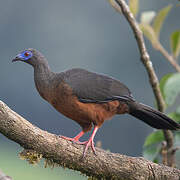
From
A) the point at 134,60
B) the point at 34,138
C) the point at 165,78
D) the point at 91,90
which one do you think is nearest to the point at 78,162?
the point at 34,138

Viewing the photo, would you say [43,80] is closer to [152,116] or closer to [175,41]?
[152,116]

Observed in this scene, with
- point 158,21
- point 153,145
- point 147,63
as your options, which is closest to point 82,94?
point 147,63

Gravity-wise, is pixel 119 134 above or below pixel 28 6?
below

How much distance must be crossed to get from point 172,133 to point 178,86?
2.70ft

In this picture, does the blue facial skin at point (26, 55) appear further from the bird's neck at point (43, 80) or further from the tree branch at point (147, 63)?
the tree branch at point (147, 63)

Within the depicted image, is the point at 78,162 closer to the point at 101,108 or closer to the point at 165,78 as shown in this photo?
the point at 101,108

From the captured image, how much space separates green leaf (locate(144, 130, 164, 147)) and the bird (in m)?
0.59

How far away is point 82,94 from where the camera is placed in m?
2.76

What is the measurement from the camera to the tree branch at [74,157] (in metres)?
2.19

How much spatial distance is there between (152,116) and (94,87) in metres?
0.53

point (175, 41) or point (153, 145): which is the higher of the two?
point (175, 41)

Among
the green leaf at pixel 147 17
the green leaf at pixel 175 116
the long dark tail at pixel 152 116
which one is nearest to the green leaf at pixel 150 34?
the green leaf at pixel 147 17

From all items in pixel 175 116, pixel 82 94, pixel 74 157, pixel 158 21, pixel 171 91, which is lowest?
pixel 175 116

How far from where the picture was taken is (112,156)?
8.43 feet
